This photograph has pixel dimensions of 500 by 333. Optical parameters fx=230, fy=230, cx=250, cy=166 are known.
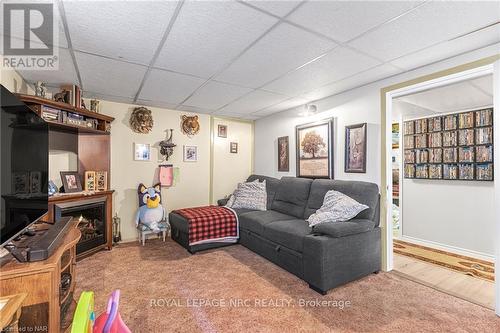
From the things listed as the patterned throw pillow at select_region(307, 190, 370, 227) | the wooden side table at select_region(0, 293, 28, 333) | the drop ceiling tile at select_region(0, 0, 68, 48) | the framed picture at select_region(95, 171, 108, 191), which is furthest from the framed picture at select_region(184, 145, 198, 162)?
the wooden side table at select_region(0, 293, 28, 333)

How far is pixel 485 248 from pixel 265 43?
3952 millimetres

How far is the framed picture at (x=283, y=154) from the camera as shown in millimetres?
4145

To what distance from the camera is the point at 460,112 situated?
350 centimetres

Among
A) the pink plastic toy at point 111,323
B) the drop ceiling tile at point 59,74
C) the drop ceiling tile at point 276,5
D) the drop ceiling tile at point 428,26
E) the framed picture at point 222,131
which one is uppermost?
the drop ceiling tile at point 428,26

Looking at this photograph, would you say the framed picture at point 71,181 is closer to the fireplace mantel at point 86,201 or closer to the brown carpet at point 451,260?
the fireplace mantel at point 86,201

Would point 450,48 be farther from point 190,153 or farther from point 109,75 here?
point 190,153

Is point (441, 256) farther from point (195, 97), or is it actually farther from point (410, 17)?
point (195, 97)

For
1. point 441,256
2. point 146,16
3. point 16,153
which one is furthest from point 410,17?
point 441,256

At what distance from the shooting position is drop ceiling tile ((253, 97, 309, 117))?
358 cm

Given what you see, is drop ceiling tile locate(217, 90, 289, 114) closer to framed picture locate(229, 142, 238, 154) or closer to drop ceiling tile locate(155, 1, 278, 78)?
framed picture locate(229, 142, 238, 154)

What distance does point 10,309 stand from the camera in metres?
0.98

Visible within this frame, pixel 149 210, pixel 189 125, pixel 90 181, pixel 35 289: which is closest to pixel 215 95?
pixel 189 125

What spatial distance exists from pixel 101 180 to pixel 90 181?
14cm

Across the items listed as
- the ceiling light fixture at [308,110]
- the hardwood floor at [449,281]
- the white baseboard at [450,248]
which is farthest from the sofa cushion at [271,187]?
the white baseboard at [450,248]
